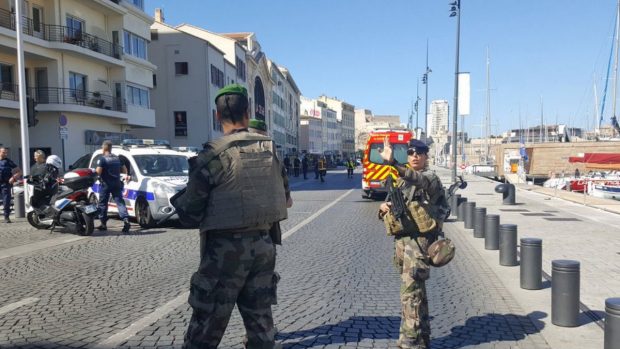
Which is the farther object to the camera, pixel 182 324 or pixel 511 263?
pixel 511 263

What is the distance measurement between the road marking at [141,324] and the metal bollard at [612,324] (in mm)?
3848

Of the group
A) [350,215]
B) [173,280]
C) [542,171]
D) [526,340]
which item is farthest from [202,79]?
[526,340]

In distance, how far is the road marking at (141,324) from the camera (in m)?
→ 4.32

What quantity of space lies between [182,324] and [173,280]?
5.97 ft

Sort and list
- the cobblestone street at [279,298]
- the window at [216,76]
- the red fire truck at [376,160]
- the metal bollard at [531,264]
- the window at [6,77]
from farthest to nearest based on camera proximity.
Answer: the window at [216,76]
the window at [6,77]
the red fire truck at [376,160]
the metal bollard at [531,264]
the cobblestone street at [279,298]

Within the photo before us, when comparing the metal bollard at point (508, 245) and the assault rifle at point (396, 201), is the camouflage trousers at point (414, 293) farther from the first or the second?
the metal bollard at point (508, 245)

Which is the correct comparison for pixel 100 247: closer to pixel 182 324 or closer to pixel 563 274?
pixel 182 324

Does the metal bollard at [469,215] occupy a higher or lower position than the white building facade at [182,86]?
lower

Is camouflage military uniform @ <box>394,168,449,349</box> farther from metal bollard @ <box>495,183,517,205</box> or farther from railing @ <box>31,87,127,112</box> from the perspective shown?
railing @ <box>31,87,127,112</box>

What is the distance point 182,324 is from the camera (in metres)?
4.78

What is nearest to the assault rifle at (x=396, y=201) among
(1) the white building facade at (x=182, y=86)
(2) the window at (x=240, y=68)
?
(1) the white building facade at (x=182, y=86)

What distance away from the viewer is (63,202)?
34.5 ft

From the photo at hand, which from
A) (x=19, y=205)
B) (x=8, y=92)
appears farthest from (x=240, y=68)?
(x=19, y=205)

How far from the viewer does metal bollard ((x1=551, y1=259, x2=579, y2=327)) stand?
4.87m
